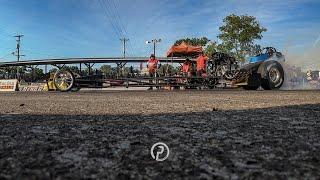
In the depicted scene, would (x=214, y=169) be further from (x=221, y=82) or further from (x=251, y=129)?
(x=221, y=82)

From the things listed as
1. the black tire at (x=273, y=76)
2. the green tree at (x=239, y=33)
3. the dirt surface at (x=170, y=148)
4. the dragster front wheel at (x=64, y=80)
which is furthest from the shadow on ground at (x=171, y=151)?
the green tree at (x=239, y=33)

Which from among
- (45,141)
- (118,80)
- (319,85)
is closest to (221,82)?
(118,80)

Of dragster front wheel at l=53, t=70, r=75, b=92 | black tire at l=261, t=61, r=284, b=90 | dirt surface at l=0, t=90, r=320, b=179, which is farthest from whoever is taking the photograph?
dragster front wheel at l=53, t=70, r=75, b=92

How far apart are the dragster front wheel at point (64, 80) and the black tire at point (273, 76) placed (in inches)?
314

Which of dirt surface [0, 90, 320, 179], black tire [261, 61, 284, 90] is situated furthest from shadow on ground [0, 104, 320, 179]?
black tire [261, 61, 284, 90]

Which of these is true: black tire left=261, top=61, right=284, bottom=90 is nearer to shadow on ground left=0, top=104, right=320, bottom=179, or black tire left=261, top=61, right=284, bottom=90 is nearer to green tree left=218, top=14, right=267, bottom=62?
shadow on ground left=0, top=104, right=320, bottom=179

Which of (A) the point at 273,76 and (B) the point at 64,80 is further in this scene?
(B) the point at 64,80

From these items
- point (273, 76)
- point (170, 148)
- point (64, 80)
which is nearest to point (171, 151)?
point (170, 148)

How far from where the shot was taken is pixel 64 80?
717 inches

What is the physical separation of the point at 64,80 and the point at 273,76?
8725 millimetres

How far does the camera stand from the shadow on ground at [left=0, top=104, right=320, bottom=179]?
2.09 metres

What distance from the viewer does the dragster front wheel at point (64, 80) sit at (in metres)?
18.0

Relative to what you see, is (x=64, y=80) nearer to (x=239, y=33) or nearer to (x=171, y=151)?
(x=171, y=151)

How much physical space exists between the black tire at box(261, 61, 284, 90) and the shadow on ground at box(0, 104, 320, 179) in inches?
484
